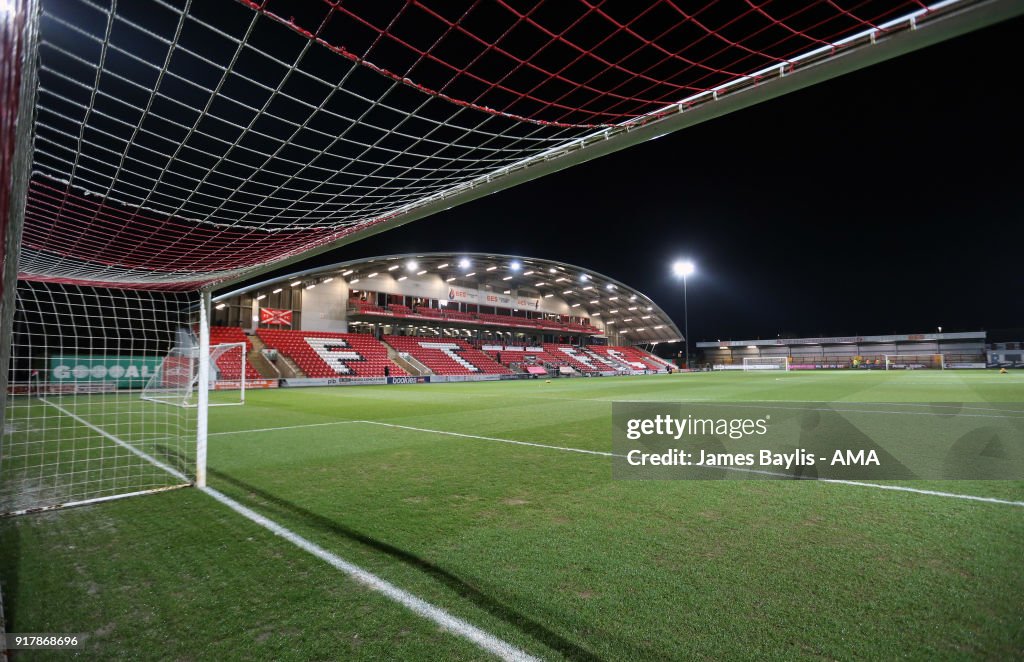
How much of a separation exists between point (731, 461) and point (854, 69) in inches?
173

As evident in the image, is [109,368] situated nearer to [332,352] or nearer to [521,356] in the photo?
[332,352]

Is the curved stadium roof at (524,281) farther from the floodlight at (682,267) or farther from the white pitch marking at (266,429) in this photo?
the white pitch marking at (266,429)

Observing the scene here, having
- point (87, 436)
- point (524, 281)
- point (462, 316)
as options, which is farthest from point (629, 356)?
point (87, 436)

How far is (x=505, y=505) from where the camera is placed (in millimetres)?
4246

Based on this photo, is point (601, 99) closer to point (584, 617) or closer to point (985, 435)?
point (584, 617)

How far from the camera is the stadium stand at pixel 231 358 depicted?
2647 centimetres

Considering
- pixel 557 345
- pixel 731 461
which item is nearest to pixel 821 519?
pixel 731 461

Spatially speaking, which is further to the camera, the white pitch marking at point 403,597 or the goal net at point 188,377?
the goal net at point 188,377

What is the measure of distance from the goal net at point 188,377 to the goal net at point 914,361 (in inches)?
2877

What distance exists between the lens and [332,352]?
3406 centimetres

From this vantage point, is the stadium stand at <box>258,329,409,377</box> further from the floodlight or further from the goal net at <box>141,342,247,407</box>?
the floodlight

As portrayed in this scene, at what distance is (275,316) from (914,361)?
7881cm

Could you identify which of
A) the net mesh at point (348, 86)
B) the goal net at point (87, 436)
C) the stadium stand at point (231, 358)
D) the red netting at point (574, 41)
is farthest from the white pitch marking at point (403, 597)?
the stadium stand at point (231, 358)

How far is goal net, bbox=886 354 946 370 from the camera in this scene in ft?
208
